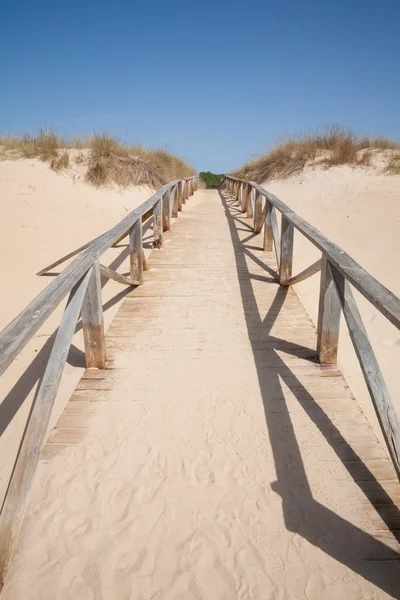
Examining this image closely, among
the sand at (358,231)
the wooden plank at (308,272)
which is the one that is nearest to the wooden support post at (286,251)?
the wooden plank at (308,272)

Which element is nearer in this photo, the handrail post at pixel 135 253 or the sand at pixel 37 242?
the sand at pixel 37 242

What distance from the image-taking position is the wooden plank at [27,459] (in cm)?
165

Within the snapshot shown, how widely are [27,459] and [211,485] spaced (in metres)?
0.91

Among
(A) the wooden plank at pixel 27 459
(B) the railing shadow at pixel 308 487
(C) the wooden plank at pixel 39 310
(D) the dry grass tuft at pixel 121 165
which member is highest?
(D) the dry grass tuft at pixel 121 165

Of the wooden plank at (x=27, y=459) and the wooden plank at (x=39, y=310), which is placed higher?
the wooden plank at (x=39, y=310)

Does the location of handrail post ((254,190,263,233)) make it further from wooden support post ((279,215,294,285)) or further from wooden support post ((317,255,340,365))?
wooden support post ((317,255,340,365))

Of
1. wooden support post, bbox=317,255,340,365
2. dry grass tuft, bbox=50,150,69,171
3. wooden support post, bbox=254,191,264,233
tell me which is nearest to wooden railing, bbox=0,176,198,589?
wooden support post, bbox=317,255,340,365

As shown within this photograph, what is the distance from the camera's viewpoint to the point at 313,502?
77.2 inches

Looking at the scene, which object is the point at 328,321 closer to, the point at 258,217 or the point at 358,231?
the point at 358,231

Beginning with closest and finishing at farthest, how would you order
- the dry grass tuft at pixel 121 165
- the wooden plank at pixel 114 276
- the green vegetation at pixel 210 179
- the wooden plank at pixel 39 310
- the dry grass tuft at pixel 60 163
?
1. the wooden plank at pixel 39 310
2. the wooden plank at pixel 114 276
3. the dry grass tuft at pixel 60 163
4. the dry grass tuft at pixel 121 165
5. the green vegetation at pixel 210 179

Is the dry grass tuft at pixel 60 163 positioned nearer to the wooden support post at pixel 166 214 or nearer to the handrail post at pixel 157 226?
the wooden support post at pixel 166 214

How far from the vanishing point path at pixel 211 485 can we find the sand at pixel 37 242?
368mm

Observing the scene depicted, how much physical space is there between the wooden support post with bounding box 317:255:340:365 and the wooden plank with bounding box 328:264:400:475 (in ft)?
1.20

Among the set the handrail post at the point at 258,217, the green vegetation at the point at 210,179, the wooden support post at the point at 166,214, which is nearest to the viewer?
the handrail post at the point at 258,217
